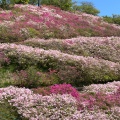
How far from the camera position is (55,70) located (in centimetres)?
2200

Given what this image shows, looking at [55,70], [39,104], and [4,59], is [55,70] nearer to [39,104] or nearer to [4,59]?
[4,59]

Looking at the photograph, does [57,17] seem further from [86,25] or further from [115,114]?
[115,114]

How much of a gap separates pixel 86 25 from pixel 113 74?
1682 cm

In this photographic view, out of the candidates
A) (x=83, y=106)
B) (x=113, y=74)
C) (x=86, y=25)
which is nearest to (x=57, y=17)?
(x=86, y=25)

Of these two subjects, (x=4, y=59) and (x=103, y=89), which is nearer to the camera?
(x=103, y=89)

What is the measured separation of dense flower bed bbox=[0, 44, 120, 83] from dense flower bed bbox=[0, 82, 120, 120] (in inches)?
221

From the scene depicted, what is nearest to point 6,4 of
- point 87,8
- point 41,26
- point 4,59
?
point 41,26

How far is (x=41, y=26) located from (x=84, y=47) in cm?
768

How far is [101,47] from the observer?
28.1 meters

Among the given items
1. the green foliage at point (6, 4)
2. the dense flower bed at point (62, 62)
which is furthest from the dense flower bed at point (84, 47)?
the green foliage at point (6, 4)

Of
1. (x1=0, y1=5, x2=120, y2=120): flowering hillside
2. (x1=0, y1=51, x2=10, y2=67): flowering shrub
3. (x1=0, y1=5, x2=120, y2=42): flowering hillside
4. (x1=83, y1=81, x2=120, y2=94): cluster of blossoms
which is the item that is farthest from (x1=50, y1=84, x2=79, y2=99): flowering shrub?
(x1=0, y1=5, x2=120, y2=42): flowering hillside

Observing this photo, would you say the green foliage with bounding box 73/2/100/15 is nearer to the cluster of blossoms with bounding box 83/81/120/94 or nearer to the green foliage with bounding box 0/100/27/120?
the cluster of blossoms with bounding box 83/81/120/94

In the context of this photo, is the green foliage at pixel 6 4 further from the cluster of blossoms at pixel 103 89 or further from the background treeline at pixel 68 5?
the cluster of blossoms at pixel 103 89

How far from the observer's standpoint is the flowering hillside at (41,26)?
1208 inches
